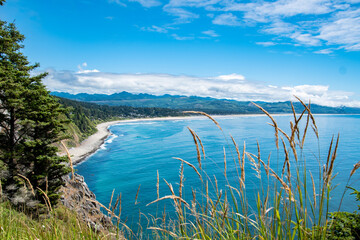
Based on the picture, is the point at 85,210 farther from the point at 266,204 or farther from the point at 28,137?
the point at 266,204

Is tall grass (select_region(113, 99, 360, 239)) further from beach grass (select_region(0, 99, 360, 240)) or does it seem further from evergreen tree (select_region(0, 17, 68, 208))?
evergreen tree (select_region(0, 17, 68, 208))

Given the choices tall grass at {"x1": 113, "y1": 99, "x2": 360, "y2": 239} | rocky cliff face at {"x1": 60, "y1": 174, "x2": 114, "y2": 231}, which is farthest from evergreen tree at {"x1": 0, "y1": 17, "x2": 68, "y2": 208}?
tall grass at {"x1": 113, "y1": 99, "x2": 360, "y2": 239}

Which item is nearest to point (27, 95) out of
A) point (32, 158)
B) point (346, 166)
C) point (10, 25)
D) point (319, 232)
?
point (32, 158)

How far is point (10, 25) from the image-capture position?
77.9 ft

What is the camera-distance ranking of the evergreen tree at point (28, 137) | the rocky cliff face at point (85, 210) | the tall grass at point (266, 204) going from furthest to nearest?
the evergreen tree at point (28, 137)
the rocky cliff face at point (85, 210)
the tall grass at point (266, 204)

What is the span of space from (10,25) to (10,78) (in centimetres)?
1084

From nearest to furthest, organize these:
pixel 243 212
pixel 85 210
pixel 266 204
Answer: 1. pixel 266 204
2. pixel 243 212
3. pixel 85 210

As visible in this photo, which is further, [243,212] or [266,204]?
[243,212]

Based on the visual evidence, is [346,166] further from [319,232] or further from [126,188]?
[319,232]

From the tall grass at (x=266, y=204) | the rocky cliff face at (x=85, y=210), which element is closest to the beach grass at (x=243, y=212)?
the tall grass at (x=266, y=204)

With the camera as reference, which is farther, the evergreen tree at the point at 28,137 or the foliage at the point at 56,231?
the evergreen tree at the point at 28,137

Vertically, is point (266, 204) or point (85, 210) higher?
point (266, 204)

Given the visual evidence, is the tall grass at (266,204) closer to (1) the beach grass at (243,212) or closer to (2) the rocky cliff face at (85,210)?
(1) the beach grass at (243,212)

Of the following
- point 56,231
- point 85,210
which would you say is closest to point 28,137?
point 85,210
